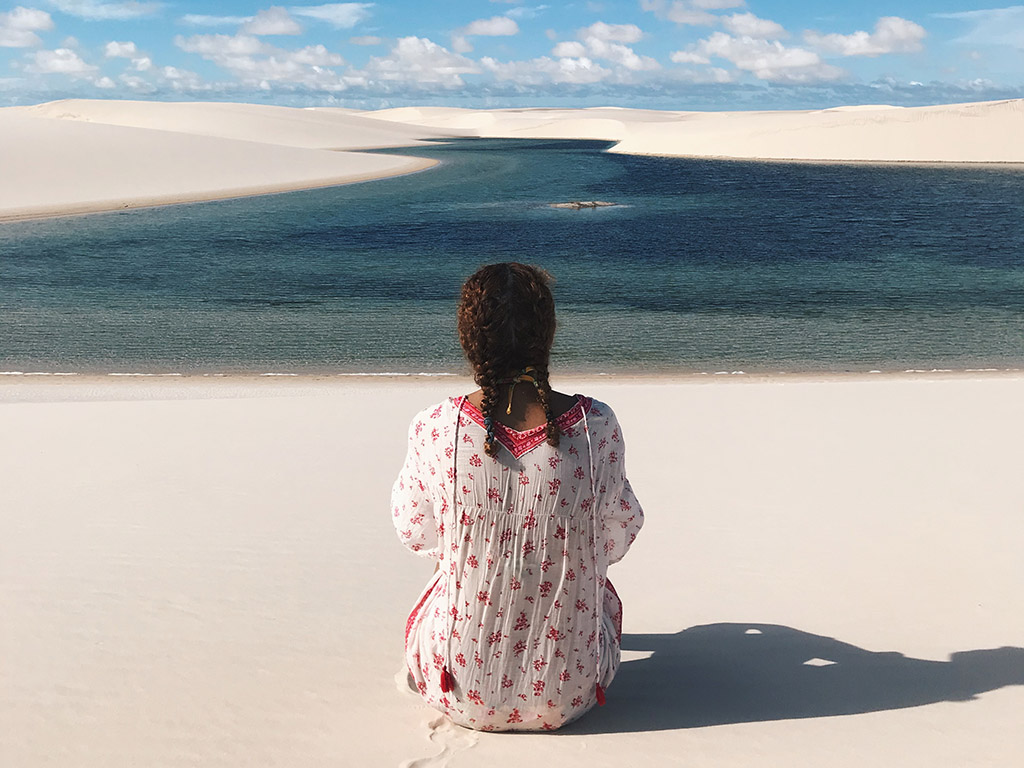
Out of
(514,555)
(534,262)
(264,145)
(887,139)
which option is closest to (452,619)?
(514,555)

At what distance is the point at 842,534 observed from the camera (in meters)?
4.02

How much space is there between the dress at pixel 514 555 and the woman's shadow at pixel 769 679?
7.9 inches

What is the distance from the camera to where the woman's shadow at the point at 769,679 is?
2.46m

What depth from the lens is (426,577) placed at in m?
3.67

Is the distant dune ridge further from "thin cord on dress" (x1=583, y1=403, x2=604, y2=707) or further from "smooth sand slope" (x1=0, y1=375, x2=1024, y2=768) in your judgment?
"thin cord on dress" (x1=583, y1=403, x2=604, y2=707)

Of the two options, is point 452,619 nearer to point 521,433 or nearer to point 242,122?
point 521,433

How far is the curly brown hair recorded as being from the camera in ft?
6.57

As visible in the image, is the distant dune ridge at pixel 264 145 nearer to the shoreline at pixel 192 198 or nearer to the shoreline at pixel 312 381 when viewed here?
the shoreline at pixel 192 198

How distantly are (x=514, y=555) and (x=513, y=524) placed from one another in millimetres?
74

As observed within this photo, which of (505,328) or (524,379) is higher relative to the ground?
(505,328)

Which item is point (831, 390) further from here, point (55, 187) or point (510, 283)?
point (55, 187)

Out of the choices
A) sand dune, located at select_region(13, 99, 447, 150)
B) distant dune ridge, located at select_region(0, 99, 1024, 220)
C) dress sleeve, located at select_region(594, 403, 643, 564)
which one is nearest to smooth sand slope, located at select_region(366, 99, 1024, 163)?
distant dune ridge, located at select_region(0, 99, 1024, 220)

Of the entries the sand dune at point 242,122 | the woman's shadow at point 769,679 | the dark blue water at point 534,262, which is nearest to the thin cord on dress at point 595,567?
the woman's shadow at point 769,679

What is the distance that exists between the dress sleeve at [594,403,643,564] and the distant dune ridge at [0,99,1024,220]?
1075 inches
